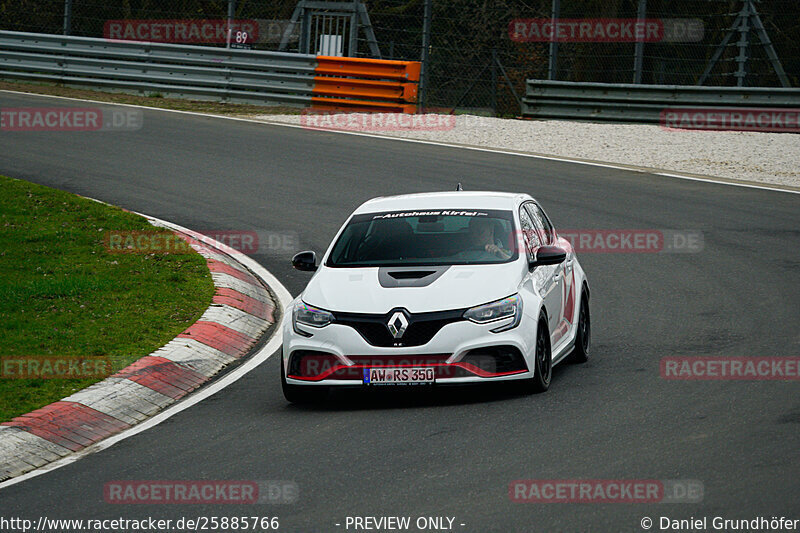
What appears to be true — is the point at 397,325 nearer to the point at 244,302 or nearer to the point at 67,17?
the point at 244,302

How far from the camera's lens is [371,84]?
87.3ft

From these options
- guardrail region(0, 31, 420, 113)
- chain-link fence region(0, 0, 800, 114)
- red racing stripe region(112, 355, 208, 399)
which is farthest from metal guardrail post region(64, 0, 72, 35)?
red racing stripe region(112, 355, 208, 399)

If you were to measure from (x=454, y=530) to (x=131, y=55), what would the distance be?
24803 mm

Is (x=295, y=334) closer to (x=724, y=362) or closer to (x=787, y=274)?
(x=724, y=362)

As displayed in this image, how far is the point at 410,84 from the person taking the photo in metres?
26.6

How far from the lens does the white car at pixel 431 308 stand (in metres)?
8.65

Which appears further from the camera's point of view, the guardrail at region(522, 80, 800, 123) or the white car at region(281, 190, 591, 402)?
the guardrail at region(522, 80, 800, 123)

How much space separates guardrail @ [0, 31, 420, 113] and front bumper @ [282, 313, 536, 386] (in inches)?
722

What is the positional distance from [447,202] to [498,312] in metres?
1.79

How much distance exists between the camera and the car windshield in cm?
959

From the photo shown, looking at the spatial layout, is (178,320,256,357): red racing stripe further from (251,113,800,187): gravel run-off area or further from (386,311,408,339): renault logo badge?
(251,113,800,187): gravel run-off area

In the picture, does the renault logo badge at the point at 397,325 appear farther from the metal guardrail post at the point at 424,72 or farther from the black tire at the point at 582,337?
the metal guardrail post at the point at 424,72

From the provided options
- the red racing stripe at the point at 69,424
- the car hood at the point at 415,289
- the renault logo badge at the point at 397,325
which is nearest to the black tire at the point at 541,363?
the car hood at the point at 415,289

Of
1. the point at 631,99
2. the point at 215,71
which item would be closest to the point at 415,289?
the point at 631,99
